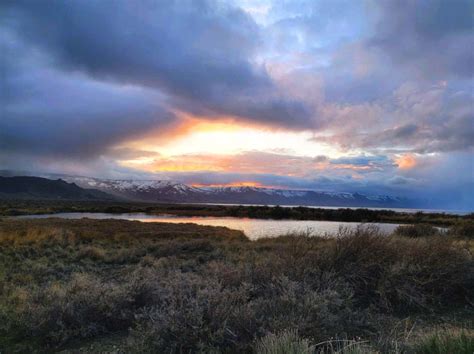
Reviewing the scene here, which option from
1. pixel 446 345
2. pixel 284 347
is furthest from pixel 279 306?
pixel 446 345

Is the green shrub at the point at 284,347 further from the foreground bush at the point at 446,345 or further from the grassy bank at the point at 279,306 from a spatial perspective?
the foreground bush at the point at 446,345

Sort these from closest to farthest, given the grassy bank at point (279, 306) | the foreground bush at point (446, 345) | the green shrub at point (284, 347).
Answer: the green shrub at point (284, 347)
the foreground bush at point (446, 345)
the grassy bank at point (279, 306)

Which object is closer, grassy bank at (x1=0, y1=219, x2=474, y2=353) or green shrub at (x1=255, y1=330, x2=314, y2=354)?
green shrub at (x1=255, y1=330, x2=314, y2=354)

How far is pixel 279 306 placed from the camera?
5168 mm

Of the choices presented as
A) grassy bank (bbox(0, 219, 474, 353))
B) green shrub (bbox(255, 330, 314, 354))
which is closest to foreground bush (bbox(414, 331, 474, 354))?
grassy bank (bbox(0, 219, 474, 353))

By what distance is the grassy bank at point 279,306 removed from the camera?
444cm

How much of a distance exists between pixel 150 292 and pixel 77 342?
1407mm

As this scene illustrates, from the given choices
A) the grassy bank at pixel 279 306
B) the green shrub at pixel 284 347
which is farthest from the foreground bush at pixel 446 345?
the green shrub at pixel 284 347

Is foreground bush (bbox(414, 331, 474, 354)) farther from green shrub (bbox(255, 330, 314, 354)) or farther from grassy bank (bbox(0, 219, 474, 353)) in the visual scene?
green shrub (bbox(255, 330, 314, 354))

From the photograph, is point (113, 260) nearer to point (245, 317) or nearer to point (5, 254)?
point (5, 254)

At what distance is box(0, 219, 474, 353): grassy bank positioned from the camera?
4438mm

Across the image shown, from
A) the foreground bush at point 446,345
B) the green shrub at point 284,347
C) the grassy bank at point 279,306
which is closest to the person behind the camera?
the green shrub at point 284,347

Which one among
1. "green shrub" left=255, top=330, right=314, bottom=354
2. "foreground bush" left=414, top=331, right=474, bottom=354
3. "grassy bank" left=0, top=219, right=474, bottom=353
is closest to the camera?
"green shrub" left=255, top=330, right=314, bottom=354

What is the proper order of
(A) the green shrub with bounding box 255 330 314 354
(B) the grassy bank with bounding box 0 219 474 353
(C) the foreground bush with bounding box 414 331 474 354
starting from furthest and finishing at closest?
(B) the grassy bank with bounding box 0 219 474 353 < (C) the foreground bush with bounding box 414 331 474 354 < (A) the green shrub with bounding box 255 330 314 354
